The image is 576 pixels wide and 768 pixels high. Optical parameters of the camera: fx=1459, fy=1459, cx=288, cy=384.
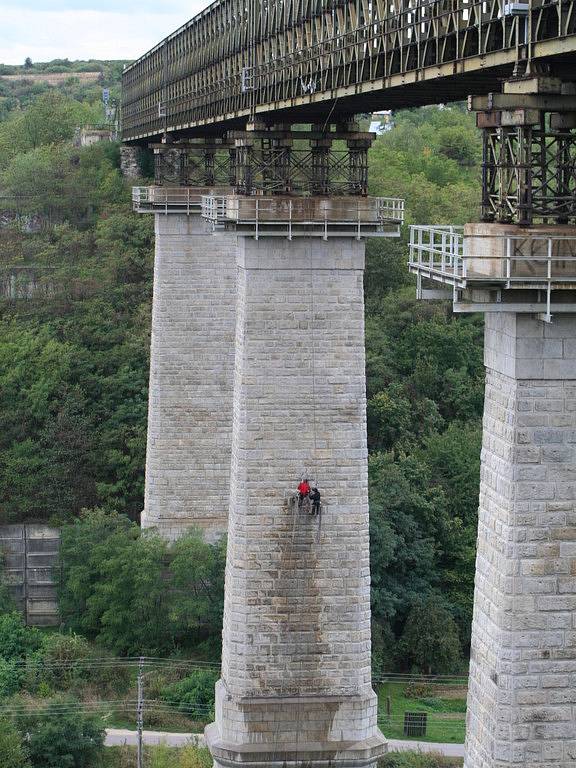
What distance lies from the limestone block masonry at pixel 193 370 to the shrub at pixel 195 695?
4542 mm

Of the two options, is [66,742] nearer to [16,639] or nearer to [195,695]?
[195,695]

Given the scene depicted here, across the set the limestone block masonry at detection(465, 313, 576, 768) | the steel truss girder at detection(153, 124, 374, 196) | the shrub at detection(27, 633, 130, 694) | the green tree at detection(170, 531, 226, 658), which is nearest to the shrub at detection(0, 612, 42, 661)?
the shrub at detection(27, 633, 130, 694)

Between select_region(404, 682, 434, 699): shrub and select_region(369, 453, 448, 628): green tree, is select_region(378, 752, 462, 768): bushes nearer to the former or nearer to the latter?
select_region(404, 682, 434, 699): shrub

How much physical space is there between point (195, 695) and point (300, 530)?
11.5 metres

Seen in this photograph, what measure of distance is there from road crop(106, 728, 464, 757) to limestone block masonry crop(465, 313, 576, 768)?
19776mm

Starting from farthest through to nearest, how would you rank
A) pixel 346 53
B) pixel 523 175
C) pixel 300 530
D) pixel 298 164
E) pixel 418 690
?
pixel 418 690 < pixel 298 164 < pixel 300 530 < pixel 346 53 < pixel 523 175

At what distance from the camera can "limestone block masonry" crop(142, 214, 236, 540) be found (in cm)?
3931

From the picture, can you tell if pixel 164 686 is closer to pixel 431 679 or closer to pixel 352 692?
pixel 431 679

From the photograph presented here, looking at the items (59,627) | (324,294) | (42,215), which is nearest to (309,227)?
(324,294)

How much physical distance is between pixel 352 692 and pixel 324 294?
7466 mm

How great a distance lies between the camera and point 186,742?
115ft

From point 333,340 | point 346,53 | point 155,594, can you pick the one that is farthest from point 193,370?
point 346,53

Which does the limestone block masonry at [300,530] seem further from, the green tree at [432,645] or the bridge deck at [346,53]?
the green tree at [432,645]

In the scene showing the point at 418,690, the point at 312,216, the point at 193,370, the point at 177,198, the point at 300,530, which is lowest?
the point at 418,690
